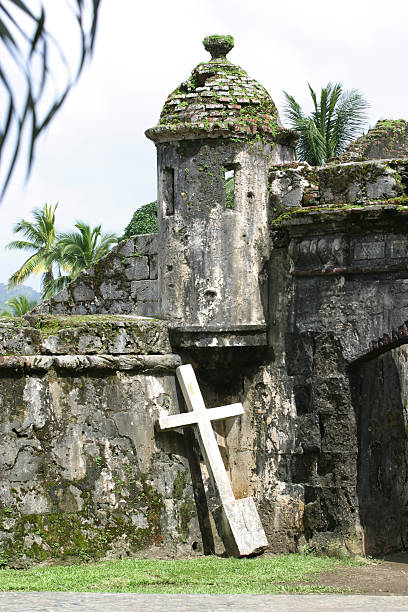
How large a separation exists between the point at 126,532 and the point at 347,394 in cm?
222

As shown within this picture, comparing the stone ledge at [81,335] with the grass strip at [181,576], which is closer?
the grass strip at [181,576]

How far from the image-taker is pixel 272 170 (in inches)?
367

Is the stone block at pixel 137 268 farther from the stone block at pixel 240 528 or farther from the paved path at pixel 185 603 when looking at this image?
the paved path at pixel 185 603

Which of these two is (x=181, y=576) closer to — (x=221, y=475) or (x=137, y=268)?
(x=221, y=475)

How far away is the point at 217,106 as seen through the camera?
9133 mm

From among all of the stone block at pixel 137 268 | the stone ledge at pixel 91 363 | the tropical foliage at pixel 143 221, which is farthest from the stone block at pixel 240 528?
the tropical foliage at pixel 143 221

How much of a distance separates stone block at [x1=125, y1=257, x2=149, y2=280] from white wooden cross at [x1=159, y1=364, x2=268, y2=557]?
1.92 m

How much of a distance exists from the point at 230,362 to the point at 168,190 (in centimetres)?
166

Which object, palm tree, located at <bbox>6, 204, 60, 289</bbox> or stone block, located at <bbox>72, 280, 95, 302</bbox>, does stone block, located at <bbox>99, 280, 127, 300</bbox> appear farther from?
palm tree, located at <bbox>6, 204, 60, 289</bbox>

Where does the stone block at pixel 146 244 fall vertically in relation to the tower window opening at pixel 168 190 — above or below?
below

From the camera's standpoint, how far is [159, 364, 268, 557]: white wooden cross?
336 inches

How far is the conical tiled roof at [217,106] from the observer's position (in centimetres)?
907

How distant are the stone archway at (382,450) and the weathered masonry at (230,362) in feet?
0.11

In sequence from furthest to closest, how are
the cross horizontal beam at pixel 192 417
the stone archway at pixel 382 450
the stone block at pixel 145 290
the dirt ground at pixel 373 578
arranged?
1. the stone block at pixel 145 290
2. the stone archway at pixel 382 450
3. the cross horizontal beam at pixel 192 417
4. the dirt ground at pixel 373 578
